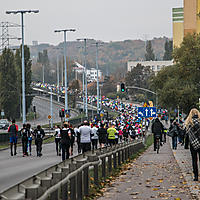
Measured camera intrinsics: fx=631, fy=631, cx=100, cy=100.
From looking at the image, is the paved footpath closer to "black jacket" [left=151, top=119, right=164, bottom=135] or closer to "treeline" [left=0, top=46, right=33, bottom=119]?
"black jacket" [left=151, top=119, right=164, bottom=135]

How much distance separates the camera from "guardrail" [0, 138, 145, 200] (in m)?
6.88

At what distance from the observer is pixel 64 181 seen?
938cm

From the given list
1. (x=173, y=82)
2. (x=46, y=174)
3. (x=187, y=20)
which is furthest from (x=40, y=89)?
(x=46, y=174)

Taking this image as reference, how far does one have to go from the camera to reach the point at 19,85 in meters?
104

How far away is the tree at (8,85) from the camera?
325 feet

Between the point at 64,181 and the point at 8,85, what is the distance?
92.6 metres

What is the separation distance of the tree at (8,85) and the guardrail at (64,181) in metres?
83.9

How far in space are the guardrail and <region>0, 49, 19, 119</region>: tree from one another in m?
83.9

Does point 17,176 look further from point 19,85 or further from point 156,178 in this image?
point 19,85

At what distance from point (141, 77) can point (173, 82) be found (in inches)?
4806

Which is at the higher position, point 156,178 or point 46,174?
point 46,174

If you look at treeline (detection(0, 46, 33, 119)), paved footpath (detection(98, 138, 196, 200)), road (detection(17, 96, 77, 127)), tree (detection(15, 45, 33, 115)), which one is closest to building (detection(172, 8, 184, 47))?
treeline (detection(0, 46, 33, 119))

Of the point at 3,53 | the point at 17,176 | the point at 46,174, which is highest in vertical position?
the point at 3,53

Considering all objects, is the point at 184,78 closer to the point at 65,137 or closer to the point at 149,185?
the point at 65,137
